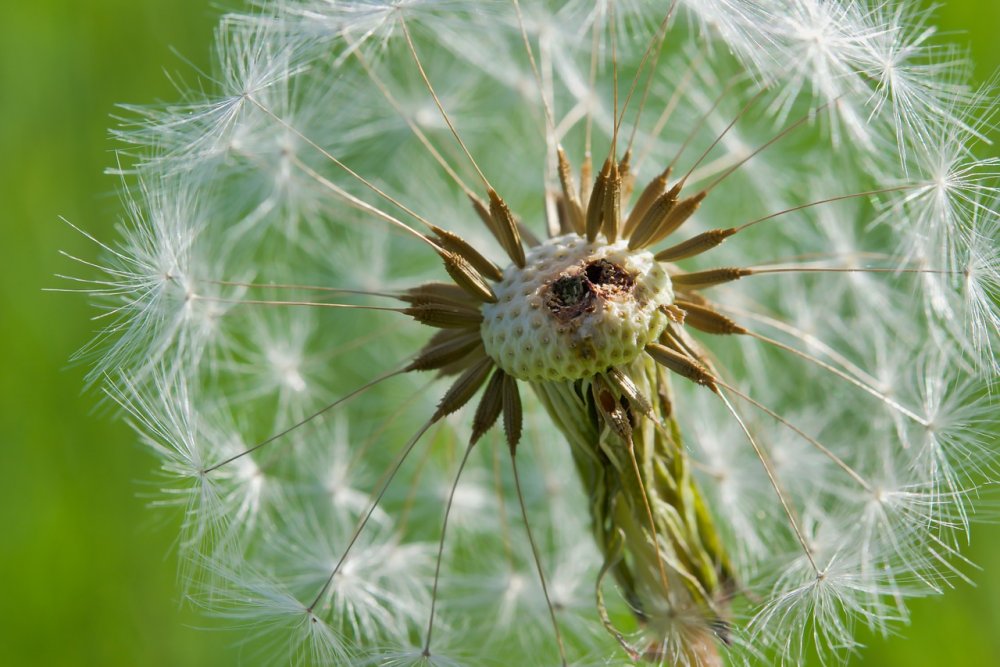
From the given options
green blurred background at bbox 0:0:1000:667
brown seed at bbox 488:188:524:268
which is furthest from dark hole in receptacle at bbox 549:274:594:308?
green blurred background at bbox 0:0:1000:667

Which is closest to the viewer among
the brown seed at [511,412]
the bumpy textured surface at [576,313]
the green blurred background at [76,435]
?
the bumpy textured surface at [576,313]

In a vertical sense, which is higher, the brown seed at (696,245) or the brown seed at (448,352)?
the brown seed at (696,245)

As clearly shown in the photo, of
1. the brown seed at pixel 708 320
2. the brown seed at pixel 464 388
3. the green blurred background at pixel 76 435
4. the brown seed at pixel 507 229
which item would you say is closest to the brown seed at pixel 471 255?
the brown seed at pixel 507 229

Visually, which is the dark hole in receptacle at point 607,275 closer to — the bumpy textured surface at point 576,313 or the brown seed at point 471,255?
the bumpy textured surface at point 576,313

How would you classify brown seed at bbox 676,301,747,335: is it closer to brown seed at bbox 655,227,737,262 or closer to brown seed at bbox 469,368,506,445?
brown seed at bbox 655,227,737,262

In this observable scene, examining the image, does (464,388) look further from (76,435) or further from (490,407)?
(76,435)

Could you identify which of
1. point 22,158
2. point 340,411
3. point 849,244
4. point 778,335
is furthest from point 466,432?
point 22,158

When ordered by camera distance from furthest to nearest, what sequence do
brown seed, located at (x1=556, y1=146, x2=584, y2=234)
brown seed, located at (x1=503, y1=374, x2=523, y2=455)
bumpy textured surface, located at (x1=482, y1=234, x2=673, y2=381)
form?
brown seed, located at (x1=556, y1=146, x2=584, y2=234), brown seed, located at (x1=503, y1=374, x2=523, y2=455), bumpy textured surface, located at (x1=482, y1=234, x2=673, y2=381)

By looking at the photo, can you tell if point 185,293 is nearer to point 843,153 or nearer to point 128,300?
point 128,300
